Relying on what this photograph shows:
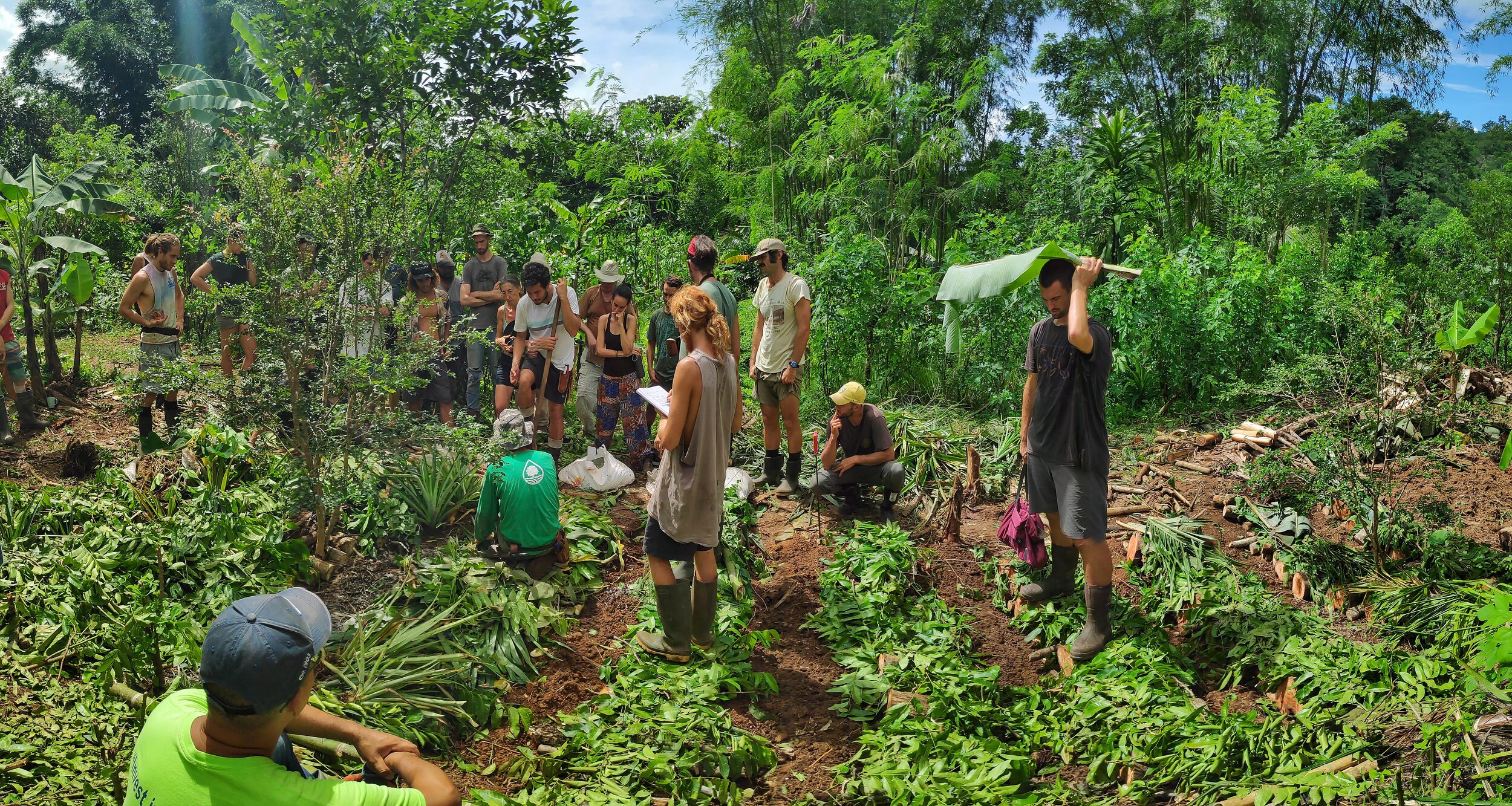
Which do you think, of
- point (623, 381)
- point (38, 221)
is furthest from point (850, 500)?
point (38, 221)

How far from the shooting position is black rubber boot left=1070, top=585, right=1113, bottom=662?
4.48 meters

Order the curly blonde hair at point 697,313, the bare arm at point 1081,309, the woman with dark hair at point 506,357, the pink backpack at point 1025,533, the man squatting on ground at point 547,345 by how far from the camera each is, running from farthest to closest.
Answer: the woman with dark hair at point 506,357
the man squatting on ground at point 547,345
the pink backpack at point 1025,533
the bare arm at point 1081,309
the curly blonde hair at point 697,313

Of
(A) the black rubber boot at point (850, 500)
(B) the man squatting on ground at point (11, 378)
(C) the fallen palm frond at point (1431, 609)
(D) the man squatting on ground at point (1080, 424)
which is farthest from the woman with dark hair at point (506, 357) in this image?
(C) the fallen palm frond at point (1431, 609)

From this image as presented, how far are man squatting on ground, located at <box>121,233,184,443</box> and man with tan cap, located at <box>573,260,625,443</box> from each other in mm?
2871

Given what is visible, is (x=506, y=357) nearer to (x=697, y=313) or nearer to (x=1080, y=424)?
(x=697, y=313)

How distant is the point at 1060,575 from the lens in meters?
5.06

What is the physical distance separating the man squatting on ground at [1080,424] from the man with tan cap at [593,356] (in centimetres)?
375

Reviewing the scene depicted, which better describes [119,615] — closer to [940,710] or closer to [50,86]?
[940,710]

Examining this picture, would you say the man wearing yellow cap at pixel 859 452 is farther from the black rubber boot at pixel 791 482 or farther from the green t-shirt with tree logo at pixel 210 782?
the green t-shirt with tree logo at pixel 210 782

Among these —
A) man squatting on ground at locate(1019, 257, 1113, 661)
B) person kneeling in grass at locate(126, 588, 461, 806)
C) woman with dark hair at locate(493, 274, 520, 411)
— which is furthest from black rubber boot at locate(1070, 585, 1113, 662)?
woman with dark hair at locate(493, 274, 520, 411)

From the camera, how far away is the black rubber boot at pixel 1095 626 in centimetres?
448

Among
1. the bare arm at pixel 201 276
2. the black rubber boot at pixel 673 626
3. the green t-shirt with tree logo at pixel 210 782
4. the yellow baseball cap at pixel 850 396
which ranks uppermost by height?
the bare arm at pixel 201 276

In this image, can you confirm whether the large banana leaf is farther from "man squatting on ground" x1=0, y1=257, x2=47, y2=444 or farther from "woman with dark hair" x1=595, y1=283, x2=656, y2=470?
"man squatting on ground" x1=0, y1=257, x2=47, y2=444

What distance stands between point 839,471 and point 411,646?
3.07 m
